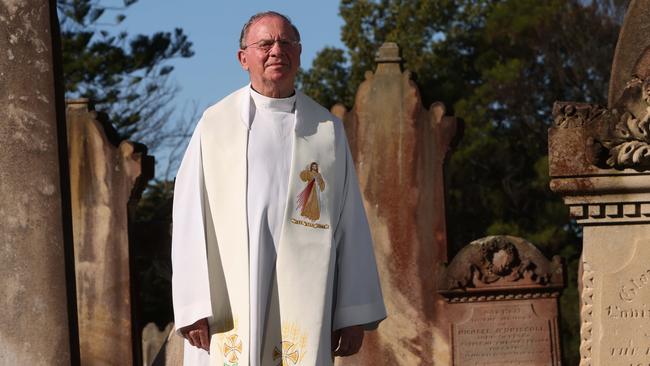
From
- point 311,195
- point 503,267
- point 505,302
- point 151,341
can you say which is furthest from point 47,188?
point 151,341

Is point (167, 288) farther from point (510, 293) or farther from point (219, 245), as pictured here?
point (219, 245)

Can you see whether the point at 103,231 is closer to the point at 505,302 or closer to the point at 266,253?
the point at 505,302

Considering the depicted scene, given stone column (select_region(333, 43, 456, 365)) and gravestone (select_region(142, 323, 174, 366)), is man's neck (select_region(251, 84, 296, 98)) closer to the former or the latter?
stone column (select_region(333, 43, 456, 365))

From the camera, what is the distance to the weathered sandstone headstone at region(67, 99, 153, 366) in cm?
1370

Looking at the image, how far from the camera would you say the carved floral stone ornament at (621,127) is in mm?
7777

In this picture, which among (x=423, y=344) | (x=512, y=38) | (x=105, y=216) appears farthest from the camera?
(x=512, y=38)

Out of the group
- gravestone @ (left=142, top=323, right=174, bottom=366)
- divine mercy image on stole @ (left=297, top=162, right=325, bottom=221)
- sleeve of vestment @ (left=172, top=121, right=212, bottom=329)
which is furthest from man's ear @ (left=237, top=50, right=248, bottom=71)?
gravestone @ (left=142, top=323, right=174, bottom=366)

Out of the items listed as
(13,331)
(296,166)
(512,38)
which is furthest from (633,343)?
→ (512,38)

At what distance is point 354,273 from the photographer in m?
6.68

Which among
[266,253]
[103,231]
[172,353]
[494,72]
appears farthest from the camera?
[494,72]

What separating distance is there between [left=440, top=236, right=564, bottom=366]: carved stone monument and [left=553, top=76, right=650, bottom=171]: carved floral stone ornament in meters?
4.64

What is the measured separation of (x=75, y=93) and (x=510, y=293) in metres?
19.3

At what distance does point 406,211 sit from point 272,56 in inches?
248

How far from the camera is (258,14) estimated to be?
6.62m
